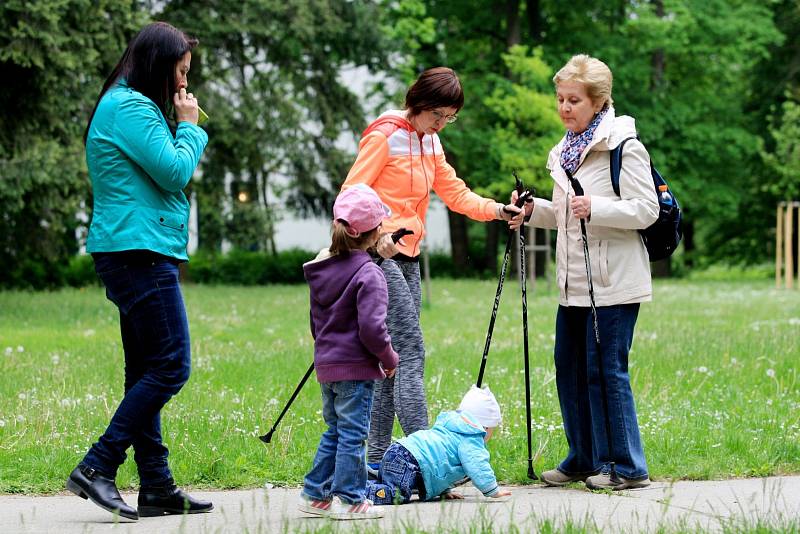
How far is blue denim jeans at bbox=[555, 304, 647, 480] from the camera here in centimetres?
565

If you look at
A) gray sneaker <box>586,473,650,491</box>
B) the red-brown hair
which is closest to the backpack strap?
the red-brown hair

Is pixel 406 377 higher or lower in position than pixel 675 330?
higher

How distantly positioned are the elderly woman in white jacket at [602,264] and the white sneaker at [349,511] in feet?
4.21

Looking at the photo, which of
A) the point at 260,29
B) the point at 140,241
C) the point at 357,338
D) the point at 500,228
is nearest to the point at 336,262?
the point at 357,338

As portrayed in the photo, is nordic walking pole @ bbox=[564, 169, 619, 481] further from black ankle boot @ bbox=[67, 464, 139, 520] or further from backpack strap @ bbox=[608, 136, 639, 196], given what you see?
black ankle boot @ bbox=[67, 464, 139, 520]

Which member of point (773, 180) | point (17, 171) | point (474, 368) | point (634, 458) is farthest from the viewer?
point (773, 180)

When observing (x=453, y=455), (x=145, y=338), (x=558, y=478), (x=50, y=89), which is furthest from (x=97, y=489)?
(x=50, y=89)

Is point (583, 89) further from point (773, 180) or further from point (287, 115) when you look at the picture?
point (773, 180)

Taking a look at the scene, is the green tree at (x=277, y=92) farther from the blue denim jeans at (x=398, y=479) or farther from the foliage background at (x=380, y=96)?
the blue denim jeans at (x=398, y=479)

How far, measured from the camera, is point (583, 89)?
5656 millimetres

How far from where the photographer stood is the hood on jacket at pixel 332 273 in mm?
4922

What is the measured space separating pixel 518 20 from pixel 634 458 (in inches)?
1171

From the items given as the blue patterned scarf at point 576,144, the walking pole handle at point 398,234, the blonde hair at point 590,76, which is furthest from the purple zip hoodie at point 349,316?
the blonde hair at point 590,76

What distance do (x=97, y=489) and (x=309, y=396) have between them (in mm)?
3501
